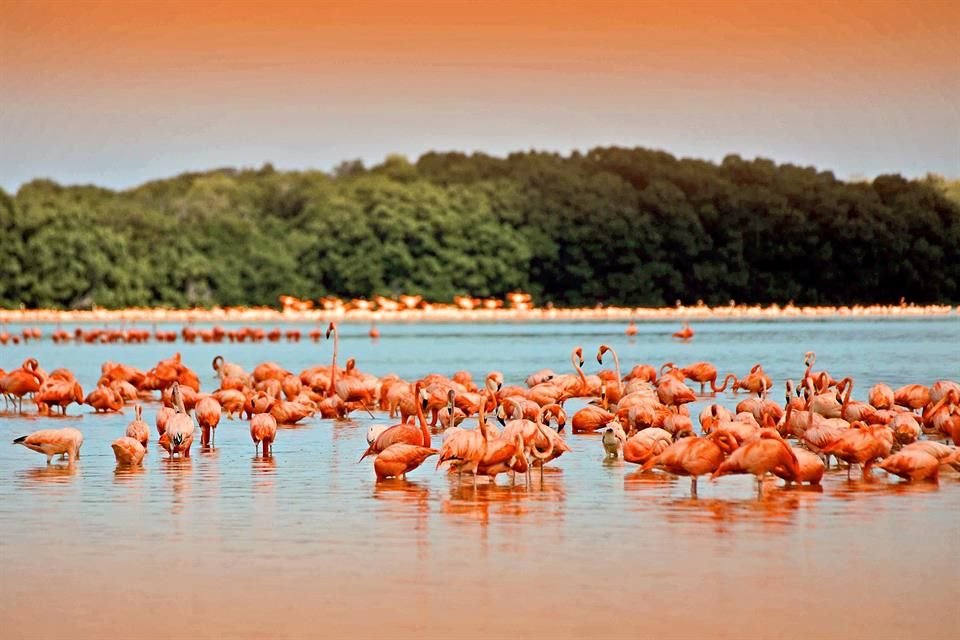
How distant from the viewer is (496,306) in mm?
96562

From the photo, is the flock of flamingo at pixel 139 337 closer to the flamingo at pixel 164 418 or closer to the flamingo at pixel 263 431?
the flamingo at pixel 164 418

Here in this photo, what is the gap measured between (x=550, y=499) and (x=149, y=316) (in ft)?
255

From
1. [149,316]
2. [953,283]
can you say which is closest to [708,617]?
[149,316]

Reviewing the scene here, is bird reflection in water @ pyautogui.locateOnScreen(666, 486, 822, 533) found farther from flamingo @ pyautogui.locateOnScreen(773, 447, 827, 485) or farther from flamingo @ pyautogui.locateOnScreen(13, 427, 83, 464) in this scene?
flamingo @ pyautogui.locateOnScreen(13, 427, 83, 464)

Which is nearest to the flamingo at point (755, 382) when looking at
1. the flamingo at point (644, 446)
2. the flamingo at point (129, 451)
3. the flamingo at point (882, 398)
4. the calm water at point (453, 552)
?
the flamingo at point (882, 398)

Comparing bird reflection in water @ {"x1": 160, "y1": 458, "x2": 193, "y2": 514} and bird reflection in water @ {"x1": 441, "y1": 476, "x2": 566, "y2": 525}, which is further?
bird reflection in water @ {"x1": 160, "y1": 458, "x2": 193, "y2": 514}

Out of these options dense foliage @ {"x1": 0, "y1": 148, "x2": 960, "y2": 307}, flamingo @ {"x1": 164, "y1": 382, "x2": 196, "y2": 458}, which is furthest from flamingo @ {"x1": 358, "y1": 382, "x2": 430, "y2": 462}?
dense foliage @ {"x1": 0, "y1": 148, "x2": 960, "y2": 307}

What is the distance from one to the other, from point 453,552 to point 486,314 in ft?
265

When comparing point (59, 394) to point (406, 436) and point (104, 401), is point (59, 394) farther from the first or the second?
point (406, 436)

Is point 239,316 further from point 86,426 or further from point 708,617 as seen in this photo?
point 708,617

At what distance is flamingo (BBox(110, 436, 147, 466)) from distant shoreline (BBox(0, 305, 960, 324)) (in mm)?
72038

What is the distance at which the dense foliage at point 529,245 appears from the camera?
93.3 meters

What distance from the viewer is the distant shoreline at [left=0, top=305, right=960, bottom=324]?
8981 centimetres

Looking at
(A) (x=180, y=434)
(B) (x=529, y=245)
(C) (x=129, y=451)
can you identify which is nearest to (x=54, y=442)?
(C) (x=129, y=451)
